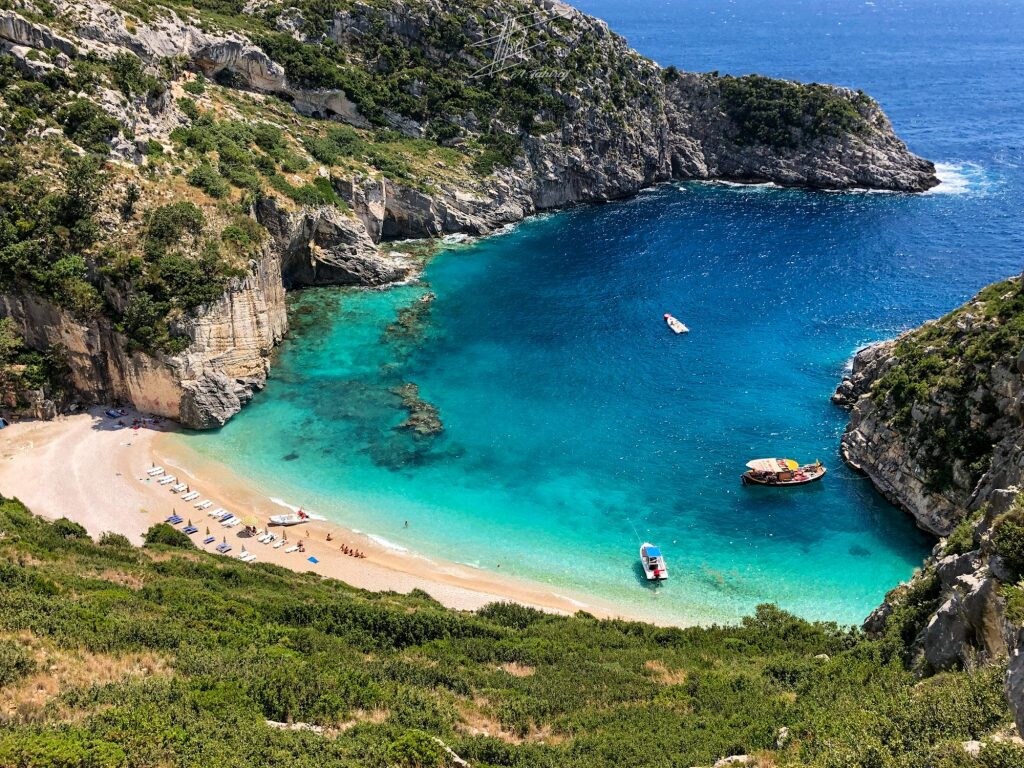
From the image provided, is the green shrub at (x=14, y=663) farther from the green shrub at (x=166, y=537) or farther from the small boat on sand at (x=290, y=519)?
the small boat on sand at (x=290, y=519)

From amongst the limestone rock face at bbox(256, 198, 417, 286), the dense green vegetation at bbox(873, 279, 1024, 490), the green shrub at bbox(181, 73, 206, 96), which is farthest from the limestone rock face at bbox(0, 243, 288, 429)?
the dense green vegetation at bbox(873, 279, 1024, 490)

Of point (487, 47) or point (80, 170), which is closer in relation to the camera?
point (80, 170)

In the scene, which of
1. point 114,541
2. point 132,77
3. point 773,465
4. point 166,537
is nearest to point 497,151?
point 132,77

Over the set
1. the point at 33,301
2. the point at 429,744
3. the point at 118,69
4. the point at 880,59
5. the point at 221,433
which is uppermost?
the point at 880,59

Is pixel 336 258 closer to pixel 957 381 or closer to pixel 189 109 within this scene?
pixel 189 109

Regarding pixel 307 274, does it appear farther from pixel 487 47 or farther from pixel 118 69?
pixel 487 47

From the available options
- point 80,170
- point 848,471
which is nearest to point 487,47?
point 80,170
